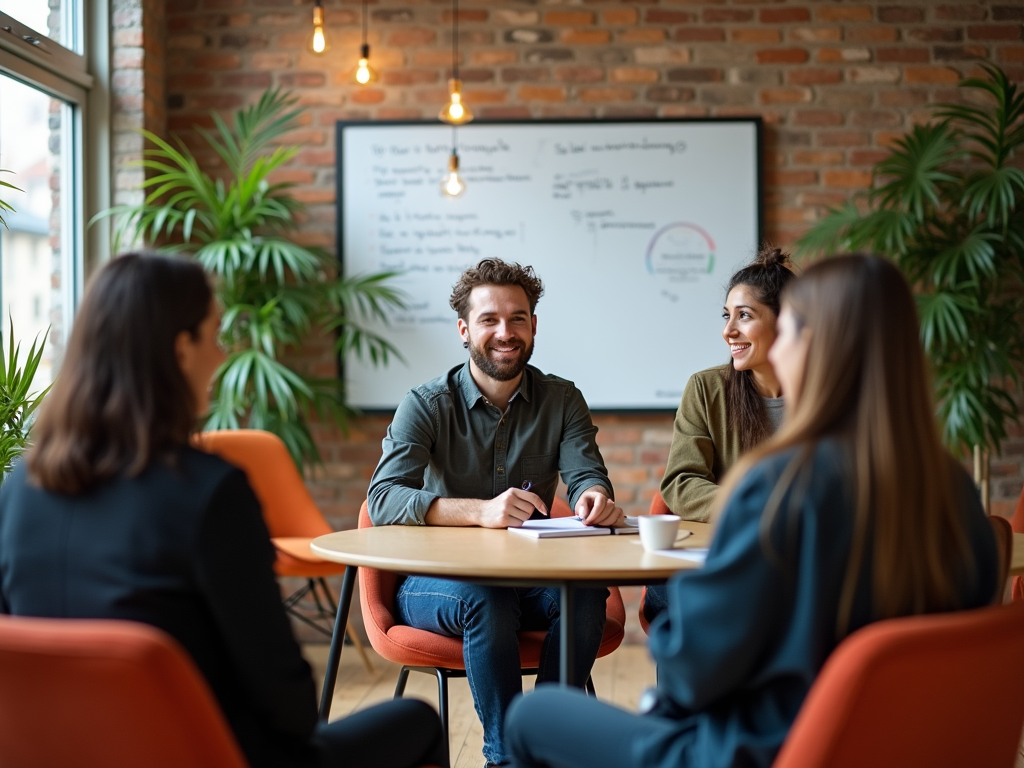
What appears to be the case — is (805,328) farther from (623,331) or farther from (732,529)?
(623,331)

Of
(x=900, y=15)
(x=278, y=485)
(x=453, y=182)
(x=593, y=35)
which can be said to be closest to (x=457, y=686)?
(x=278, y=485)

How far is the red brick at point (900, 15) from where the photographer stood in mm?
4219

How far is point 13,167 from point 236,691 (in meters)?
2.77

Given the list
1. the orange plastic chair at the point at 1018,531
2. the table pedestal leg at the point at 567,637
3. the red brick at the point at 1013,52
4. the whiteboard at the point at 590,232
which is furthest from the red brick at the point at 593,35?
the table pedestal leg at the point at 567,637

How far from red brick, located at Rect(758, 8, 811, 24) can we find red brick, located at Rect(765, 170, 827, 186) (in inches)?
24.6

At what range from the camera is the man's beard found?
2.67 meters

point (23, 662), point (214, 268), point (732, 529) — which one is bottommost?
point (23, 662)

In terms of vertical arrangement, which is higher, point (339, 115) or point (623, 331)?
point (339, 115)

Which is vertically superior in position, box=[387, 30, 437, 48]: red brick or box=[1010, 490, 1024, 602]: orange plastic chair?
box=[387, 30, 437, 48]: red brick

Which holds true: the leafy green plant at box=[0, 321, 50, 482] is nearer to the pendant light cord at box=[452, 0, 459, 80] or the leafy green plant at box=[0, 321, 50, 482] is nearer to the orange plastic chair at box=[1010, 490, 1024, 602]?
the pendant light cord at box=[452, 0, 459, 80]

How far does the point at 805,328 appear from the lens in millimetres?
1311

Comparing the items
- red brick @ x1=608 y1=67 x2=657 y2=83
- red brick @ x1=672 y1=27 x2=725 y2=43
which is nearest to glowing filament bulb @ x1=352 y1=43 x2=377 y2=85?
red brick @ x1=608 y1=67 x2=657 y2=83

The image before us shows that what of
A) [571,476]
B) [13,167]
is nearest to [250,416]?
[13,167]

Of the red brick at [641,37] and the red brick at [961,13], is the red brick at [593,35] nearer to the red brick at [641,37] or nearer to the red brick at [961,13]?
the red brick at [641,37]
